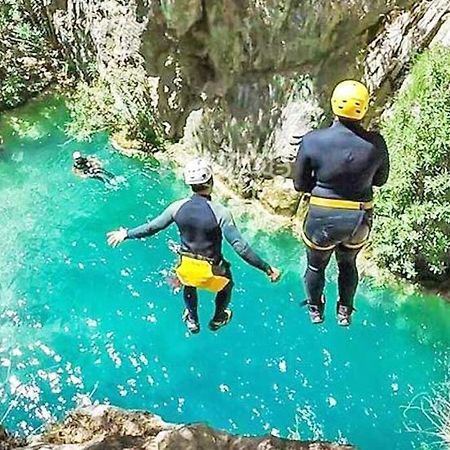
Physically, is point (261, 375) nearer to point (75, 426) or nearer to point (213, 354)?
point (213, 354)

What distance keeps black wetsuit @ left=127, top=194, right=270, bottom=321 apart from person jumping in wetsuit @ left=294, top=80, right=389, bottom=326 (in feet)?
1.48

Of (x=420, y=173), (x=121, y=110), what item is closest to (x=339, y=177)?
(x=420, y=173)

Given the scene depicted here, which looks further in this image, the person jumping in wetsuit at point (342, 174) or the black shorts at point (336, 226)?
the black shorts at point (336, 226)

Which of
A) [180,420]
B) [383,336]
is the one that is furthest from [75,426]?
[383,336]

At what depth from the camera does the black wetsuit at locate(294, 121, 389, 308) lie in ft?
17.0

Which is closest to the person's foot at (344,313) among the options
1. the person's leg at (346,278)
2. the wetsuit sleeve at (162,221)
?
the person's leg at (346,278)

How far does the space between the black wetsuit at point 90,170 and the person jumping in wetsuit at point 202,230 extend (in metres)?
5.57

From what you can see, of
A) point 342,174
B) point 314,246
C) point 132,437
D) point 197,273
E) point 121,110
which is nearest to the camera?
point 342,174

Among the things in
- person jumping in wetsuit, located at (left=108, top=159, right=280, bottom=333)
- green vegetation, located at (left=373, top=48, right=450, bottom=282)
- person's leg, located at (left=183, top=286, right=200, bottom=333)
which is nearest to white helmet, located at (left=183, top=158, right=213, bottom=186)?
person jumping in wetsuit, located at (left=108, top=159, right=280, bottom=333)

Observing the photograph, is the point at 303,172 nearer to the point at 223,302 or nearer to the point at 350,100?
the point at 350,100

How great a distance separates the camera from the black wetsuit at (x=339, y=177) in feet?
17.0

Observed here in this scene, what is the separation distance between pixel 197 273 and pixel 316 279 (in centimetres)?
85

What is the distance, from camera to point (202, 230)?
17.9 ft

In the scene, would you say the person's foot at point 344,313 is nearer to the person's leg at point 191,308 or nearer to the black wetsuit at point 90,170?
the person's leg at point 191,308
